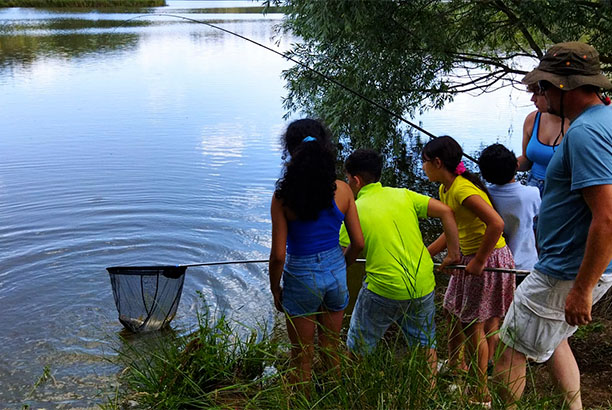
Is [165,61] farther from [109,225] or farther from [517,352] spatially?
Result: [517,352]

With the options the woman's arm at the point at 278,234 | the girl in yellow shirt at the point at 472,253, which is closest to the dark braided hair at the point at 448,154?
the girl in yellow shirt at the point at 472,253

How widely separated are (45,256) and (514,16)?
212 inches

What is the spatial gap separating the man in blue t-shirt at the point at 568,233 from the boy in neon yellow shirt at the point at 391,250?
0.46 m

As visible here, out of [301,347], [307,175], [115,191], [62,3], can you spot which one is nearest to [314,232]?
[307,175]

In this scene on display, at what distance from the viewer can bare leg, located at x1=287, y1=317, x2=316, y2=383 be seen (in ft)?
8.74

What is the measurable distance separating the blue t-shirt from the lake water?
99.5 inches

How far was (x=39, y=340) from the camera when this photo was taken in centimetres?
430

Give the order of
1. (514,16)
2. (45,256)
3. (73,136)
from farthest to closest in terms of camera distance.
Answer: (73,136) < (514,16) < (45,256)

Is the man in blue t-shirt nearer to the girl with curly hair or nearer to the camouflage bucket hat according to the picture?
the camouflage bucket hat

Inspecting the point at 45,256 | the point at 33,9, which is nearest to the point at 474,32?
the point at 45,256

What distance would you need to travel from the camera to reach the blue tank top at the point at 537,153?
10.9 ft

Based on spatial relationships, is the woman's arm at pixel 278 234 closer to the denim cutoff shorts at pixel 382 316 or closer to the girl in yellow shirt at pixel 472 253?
the denim cutoff shorts at pixel 382 316

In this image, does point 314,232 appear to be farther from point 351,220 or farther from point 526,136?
point 526,136

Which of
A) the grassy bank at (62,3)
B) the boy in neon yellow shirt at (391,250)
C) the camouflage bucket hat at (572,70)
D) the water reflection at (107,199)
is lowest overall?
the grassy bank at (62,3)
